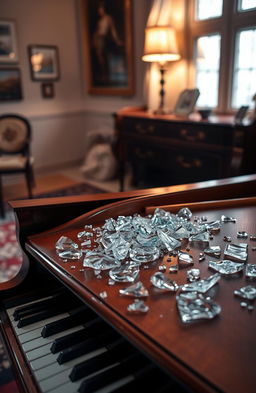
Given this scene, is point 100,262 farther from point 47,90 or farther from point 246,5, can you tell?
point 47,90

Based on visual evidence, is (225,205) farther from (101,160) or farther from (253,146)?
(101,160)

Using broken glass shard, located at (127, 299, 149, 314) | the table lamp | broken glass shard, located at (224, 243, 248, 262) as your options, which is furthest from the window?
broken glass shard, located at (127, 299, 149, 314)

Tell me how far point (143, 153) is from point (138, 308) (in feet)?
11.2

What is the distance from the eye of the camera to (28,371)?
838 mm

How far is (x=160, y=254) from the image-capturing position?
0.98 meters

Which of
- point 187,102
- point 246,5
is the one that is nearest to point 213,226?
point 187,102

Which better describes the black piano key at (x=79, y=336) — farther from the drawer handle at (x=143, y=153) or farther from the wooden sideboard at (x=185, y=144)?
the drawer handle at (x=143, y=153)

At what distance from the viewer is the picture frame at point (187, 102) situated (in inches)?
144

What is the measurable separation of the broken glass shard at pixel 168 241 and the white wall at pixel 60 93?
13.2ft

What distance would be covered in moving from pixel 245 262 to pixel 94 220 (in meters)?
0.52

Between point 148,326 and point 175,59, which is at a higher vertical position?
point 175,59

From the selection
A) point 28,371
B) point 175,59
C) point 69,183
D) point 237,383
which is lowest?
point 69,183

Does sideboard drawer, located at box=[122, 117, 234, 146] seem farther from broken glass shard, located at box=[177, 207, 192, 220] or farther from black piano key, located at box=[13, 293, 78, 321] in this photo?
black piano key, located at box=[13, 293, 78, 321]

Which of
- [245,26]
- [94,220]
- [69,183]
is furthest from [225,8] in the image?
[94,220]
